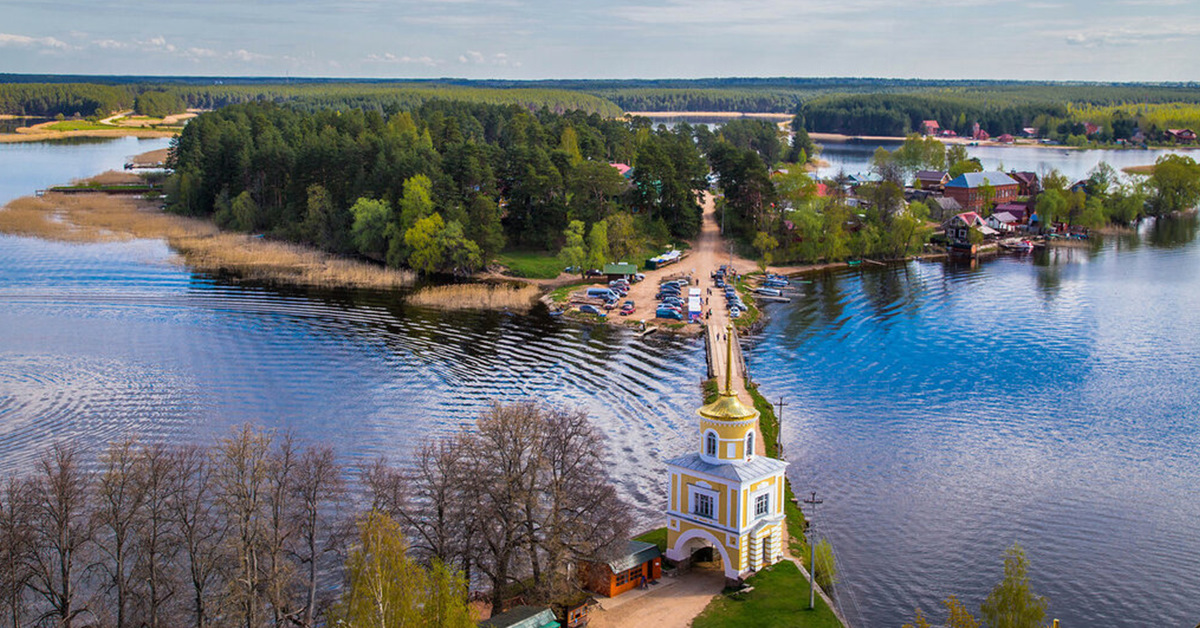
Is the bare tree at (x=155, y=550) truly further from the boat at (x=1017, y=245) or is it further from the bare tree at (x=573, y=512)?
the boat at (x=1017, y=245)

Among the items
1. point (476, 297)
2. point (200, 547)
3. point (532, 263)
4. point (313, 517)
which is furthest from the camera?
point (532, 263)

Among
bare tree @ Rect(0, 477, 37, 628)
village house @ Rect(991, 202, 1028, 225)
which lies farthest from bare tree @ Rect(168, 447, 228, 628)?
village house @ Rect(991, 202, 1028, 225)

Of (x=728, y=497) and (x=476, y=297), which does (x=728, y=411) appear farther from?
(x=476, y=297)

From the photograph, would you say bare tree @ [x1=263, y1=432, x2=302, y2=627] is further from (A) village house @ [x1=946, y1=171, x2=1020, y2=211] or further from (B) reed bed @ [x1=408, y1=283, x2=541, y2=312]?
(A) village house @ [x1=946, y1=171, x2=1020, y2=211]

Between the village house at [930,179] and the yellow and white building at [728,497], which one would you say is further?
the village house at [930,179]

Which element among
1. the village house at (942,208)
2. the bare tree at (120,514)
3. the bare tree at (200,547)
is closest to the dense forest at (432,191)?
the village house at (942,208)

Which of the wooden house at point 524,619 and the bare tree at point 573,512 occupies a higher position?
the bare tree at point 573,512

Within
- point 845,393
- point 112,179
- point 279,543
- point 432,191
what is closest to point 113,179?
point 112,179
